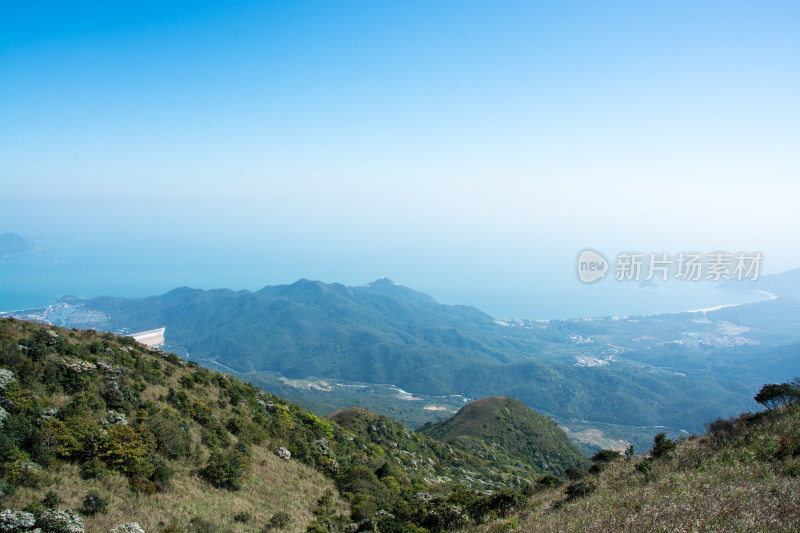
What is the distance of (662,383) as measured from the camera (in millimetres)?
168250

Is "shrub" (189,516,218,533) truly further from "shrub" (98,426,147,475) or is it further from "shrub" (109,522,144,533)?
"shrub" (98,426,147,475)

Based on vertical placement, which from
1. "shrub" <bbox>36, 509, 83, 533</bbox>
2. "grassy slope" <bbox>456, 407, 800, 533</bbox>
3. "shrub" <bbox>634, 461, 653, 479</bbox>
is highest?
"grassy slope" <bbox>456, 407, 800, 533</bbox>

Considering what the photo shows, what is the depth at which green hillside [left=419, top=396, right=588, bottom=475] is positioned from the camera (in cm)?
5734

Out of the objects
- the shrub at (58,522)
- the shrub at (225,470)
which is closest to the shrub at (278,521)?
the shrub at (225,470)

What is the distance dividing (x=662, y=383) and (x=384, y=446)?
181703mm

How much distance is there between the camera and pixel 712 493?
7.56m

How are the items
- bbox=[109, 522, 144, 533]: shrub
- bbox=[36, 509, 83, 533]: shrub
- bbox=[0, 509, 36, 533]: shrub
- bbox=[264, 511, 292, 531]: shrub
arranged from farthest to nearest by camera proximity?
bbox=[264, 511, 292, 531]: shrub, bbox=[109, 522, 144, 533]: shrub, bbox=[36, 509, 83, 533]: shrub, bbox=[0, 509, 36, 533]: shrub

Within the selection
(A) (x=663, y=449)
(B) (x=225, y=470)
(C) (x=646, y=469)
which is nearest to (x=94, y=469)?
(B) (x=225, y=470)

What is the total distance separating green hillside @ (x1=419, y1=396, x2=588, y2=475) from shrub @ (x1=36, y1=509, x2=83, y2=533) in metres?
50.1

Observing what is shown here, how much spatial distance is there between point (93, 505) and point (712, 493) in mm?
15883

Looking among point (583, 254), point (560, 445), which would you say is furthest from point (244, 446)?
point (583, 254)

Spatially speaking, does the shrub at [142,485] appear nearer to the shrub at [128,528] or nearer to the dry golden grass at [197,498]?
the dry golden grass at [197,498]

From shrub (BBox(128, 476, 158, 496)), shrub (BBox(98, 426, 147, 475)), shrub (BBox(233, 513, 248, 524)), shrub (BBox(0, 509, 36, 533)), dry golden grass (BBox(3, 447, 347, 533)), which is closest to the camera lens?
shrub (BBox(0, 509, 36, 533))

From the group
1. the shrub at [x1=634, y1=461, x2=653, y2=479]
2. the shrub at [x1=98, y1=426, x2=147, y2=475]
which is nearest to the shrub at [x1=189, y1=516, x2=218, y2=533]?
the shrub at [x1=98, y1=426, x2=147, y2=475]
